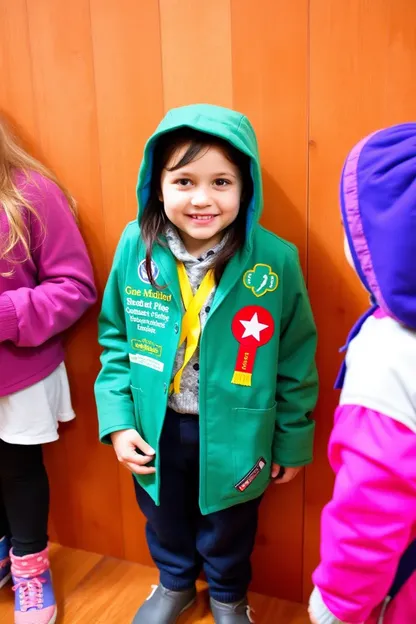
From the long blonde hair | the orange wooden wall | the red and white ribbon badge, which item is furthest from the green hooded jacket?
the long blonde hair

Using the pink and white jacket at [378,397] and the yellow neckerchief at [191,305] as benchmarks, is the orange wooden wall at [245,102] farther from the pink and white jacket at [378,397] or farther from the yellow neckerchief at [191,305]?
the pink and white jacket at [378,397]

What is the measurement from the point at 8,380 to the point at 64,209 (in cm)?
40

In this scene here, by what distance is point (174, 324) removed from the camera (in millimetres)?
1163

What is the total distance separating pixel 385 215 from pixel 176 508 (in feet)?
2.77

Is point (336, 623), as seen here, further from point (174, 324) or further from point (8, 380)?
point (8, 380)

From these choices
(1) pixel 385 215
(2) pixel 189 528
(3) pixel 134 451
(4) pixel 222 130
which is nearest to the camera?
(1) pixel 385 215

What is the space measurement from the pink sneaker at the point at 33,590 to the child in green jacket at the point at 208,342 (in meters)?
0.35

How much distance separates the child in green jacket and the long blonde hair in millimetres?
212

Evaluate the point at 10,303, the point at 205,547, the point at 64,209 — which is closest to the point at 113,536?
the point at 205,547

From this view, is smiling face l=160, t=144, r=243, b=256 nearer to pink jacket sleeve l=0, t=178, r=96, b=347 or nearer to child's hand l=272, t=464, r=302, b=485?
pink jacket sleeve l=0, t=178, r=96, b=347

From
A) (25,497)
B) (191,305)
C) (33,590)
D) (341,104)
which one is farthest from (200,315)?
(33,590)

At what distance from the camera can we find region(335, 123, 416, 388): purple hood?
72 centimetres

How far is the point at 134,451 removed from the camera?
4.09 feet

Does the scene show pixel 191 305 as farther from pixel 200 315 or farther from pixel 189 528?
pixel 189 528
